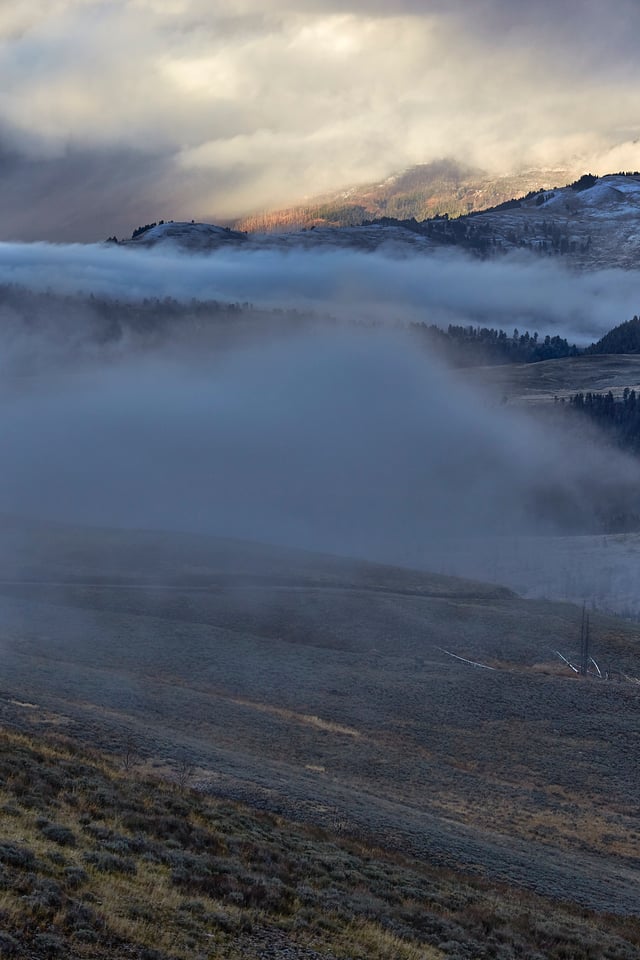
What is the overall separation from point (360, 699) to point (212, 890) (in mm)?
50777

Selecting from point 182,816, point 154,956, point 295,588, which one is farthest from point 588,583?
point 154,956

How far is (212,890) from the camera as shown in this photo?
24188mm

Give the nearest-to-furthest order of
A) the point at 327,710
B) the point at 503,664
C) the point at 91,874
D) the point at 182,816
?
the point at 91,874 → the point at 182,816 → the point at 327,710 → the point at 503,664

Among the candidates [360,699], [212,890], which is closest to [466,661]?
[360,699]

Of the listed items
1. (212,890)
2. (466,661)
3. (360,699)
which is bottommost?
(466,661)

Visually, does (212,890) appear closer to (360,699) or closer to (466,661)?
(360,699)

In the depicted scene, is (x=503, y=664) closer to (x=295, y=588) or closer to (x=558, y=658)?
(x=558, y=658)

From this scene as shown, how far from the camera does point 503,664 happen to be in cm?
9125

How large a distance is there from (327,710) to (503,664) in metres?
26.7

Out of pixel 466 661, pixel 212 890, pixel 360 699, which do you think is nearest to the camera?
pixel 212 890

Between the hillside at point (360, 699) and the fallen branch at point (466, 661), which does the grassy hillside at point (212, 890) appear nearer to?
the hillside at point (360, 699)

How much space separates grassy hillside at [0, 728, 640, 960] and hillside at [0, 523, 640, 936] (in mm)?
5720

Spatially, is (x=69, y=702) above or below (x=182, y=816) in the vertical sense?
below

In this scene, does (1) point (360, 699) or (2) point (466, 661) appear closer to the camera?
(1) point (360, 699)
